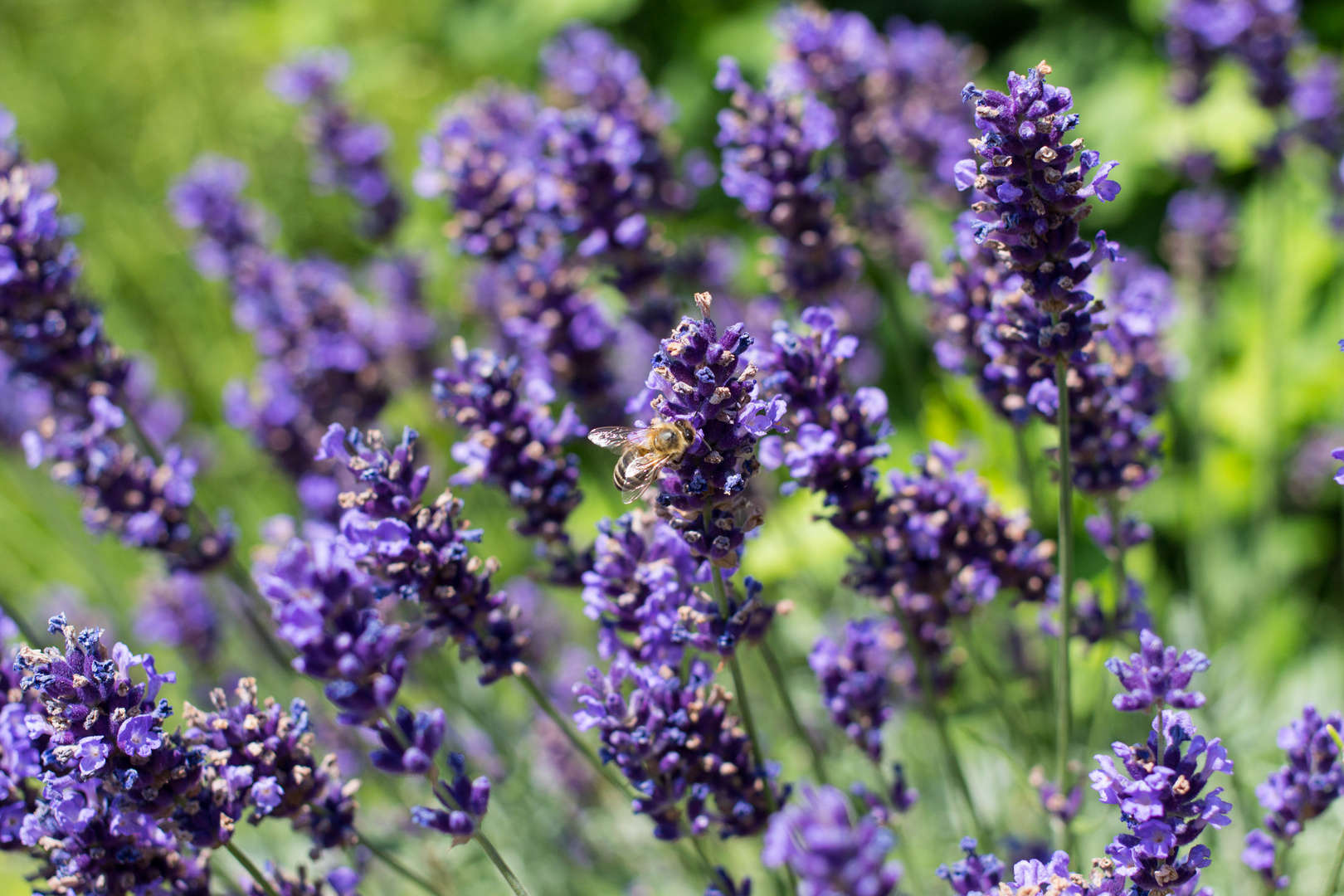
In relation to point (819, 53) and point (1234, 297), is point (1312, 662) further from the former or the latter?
point (819, 53)

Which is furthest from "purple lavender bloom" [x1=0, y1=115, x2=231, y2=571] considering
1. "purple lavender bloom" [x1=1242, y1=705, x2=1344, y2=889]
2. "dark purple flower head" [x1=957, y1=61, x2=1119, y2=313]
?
"purple lavender bloom" [x1=1242, y1=705, x2=1344, y2=889]

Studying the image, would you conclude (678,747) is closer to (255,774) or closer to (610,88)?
(255,774)

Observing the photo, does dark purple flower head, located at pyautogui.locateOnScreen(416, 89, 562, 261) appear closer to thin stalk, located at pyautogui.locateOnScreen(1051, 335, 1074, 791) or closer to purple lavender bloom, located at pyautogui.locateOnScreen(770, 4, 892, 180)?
purple lavender bloom, located at pyautogui.locateOnScreen(770, 4, 892, 180)

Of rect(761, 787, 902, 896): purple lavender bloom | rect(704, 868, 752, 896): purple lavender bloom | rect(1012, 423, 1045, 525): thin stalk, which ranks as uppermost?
rect(1012, 423, 1045, 525): thin stalk

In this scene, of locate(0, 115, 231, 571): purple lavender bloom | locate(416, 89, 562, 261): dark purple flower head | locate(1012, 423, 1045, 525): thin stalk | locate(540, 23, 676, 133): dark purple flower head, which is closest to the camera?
locate(0, 115, 231, 571): purple lavender bloom

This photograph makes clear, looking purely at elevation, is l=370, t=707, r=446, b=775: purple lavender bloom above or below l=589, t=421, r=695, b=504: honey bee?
below

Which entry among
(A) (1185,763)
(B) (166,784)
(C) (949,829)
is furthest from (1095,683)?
(B) (166,784)

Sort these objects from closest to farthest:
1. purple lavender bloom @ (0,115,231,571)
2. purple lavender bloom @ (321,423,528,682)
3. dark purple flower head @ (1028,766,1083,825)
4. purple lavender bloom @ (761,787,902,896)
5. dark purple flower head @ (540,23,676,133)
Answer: purple lavender bloom @ (761,787,902,896) → purple lavender bloom @ (321,423,528,682) → dark purple flower head @ (1028,766,1083,825) → purple lavender bloom @ (0,115,231,571) → dark purple flower head @ (540,23,676,133)
